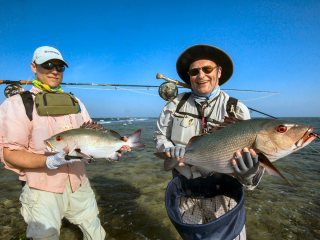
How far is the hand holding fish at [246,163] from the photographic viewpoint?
2816 mm

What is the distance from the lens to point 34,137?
11.5 feet

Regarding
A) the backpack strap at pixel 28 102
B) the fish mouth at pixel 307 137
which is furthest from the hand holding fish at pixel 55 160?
the fish mouth at pixel 307 137

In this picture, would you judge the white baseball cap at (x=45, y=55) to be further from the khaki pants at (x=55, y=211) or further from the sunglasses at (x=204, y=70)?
the sunglasses at (x=204, y=70)

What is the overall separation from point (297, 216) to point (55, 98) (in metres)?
6.16

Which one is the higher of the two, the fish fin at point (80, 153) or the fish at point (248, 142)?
the fish at point (248, 142)

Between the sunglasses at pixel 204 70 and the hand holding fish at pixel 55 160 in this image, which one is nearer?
the hand holding fish at pixel 55 160

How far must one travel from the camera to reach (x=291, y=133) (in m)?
2.70

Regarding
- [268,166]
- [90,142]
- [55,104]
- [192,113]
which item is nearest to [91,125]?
[90,142]

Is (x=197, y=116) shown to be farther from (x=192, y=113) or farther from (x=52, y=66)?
(x=52, y=66)

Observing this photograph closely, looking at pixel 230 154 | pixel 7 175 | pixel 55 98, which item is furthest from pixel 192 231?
pixel 7 175

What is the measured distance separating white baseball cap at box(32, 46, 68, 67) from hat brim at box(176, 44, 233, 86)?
1.97m

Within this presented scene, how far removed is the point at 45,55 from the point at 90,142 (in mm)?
1488

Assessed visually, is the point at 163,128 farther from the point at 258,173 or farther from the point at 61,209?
the point at 61,209

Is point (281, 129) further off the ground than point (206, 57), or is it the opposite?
point (206, 57)
